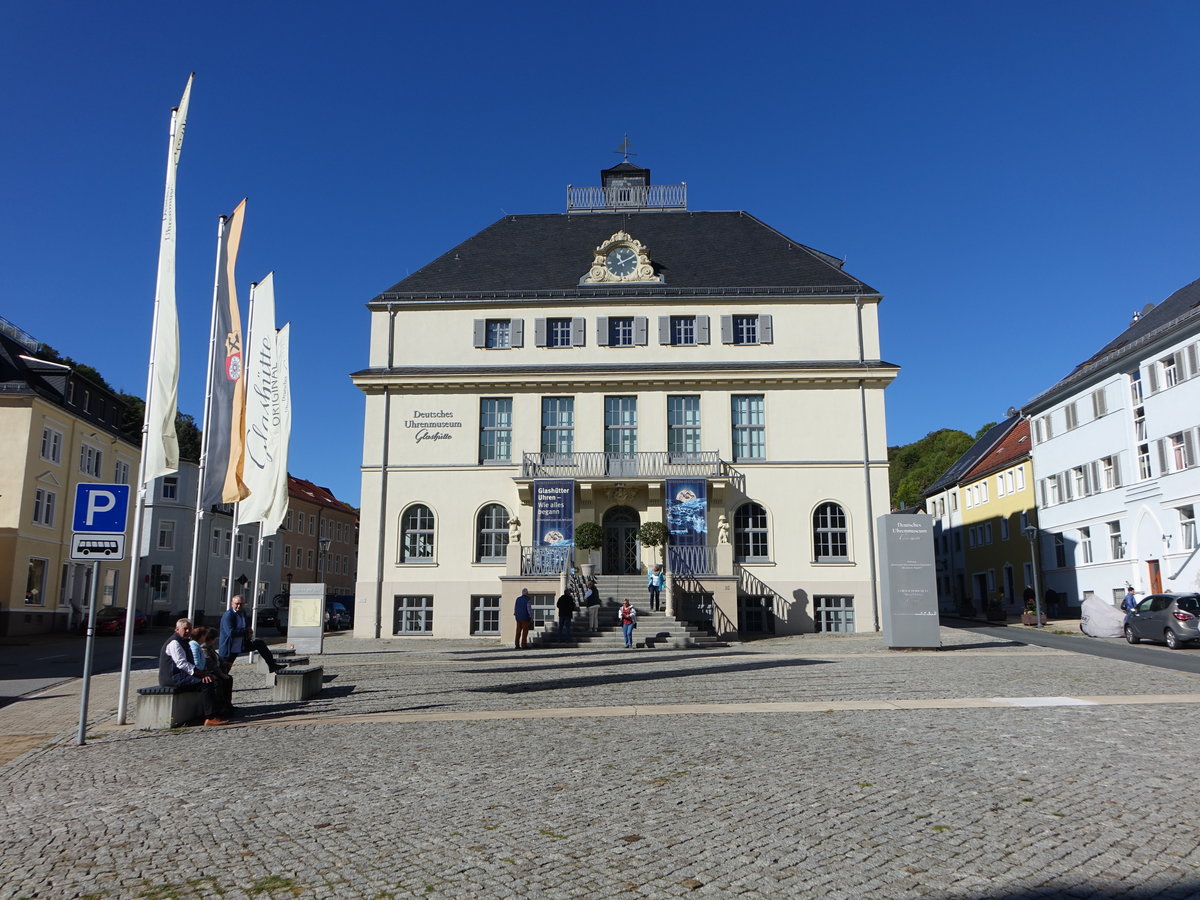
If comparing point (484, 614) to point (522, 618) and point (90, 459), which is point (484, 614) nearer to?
point (522, 618)

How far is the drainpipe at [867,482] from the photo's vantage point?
31438 millimetres

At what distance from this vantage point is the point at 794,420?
32812mm

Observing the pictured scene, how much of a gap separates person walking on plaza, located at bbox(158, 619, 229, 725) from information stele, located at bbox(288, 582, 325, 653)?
9054mm

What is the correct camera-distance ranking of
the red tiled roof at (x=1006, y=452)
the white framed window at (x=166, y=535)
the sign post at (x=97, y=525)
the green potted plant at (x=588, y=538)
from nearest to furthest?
the sign post at (x=97, y=525)
the green potted plant at (x=588, y=538)
the red tiled roof at (x=1006, y=452)
the white framed window at (x=166, y=535)

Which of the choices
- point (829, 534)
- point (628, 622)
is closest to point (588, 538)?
point (628, 622)

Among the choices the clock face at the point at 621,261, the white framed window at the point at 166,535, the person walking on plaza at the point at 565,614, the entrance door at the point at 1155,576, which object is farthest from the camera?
the white framed window at the point at 166,535

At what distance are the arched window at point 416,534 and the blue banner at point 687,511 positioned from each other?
846cm

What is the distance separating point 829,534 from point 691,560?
558cm

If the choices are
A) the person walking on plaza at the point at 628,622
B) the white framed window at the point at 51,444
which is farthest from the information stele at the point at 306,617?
the white framed window at the point at 51,444

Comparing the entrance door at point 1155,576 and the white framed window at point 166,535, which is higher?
the white framed window at point 166,535

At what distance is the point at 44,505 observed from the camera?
39.8 metres

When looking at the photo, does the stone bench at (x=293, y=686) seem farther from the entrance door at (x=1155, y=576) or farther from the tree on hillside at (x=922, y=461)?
the tree on hillside at (x=922, y=461)

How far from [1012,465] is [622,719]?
141 ft

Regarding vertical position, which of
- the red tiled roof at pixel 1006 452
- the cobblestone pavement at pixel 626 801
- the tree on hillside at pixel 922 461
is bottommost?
the cobblestone pavement at pixel 626 801
